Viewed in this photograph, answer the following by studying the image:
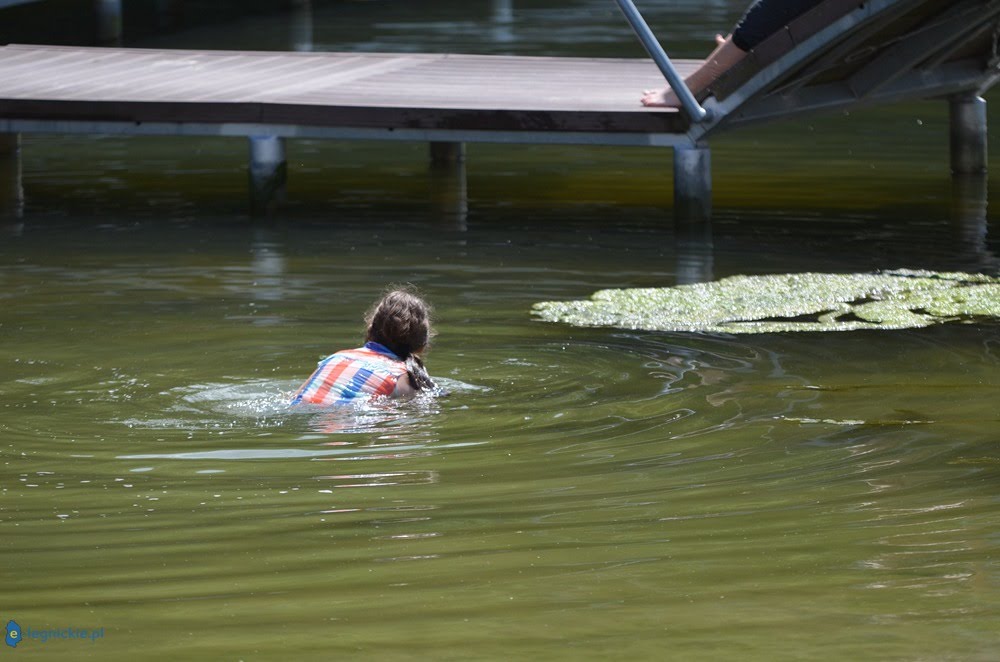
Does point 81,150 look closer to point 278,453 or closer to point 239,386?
point 239,386

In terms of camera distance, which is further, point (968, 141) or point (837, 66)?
point (968, 141)

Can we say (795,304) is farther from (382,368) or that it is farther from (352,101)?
(352,101)

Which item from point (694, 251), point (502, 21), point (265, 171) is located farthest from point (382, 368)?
point (502, 21)

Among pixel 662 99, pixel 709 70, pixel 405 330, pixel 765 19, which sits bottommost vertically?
pixel 405 330

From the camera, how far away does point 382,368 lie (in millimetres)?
7020

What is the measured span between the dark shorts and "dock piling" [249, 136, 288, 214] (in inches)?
142

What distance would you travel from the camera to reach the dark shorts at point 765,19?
10797mm

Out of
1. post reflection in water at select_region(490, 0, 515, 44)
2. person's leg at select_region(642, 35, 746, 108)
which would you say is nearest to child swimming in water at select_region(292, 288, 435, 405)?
person's leg at select_region(642, 35, 746, 108)

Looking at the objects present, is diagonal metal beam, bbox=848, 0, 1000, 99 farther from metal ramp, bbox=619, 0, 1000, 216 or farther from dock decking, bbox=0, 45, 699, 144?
dock decking, bbox=0, 45, 699, 144

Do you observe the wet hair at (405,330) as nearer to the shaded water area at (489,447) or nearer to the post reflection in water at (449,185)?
the shaded water area at (489,447)

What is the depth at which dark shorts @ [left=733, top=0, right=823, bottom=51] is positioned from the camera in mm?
10797

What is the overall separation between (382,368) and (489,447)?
717 mm

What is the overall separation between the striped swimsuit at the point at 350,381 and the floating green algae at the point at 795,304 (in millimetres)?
2299

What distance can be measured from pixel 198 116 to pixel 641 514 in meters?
7.55
